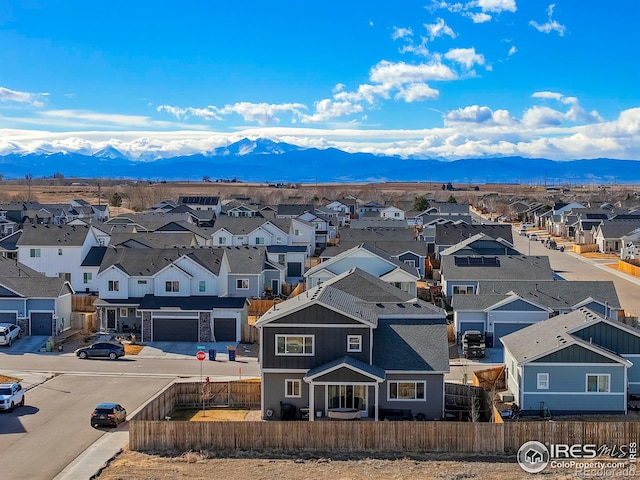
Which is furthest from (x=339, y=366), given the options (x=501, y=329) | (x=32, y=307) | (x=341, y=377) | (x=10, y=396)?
(x=32, y=307)

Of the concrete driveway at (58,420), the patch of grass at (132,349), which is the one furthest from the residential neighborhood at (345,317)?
the concrete driveway at (58,420)

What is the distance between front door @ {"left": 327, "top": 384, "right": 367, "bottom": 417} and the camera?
30359mm

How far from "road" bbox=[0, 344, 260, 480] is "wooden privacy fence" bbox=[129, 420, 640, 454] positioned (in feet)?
10.0

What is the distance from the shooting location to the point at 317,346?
31.1 meters

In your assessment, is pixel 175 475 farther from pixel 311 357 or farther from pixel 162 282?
pixel 162 282

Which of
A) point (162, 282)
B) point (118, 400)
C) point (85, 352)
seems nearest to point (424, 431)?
point (118, 400)

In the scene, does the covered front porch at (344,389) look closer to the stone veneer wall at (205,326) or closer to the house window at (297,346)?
the house window at (297,346)

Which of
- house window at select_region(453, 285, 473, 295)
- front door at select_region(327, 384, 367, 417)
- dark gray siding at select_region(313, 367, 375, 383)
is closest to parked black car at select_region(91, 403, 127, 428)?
dark gray siding at select_region(313, 367, 375, 383)

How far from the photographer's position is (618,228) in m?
98.6

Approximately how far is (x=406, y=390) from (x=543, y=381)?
19.6 feet

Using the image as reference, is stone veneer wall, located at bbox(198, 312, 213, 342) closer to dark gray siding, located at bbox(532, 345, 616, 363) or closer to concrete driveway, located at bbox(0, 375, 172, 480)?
concrete driveway, located at bbox(0, 375, 172, 480)

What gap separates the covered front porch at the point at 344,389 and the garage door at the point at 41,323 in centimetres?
2282

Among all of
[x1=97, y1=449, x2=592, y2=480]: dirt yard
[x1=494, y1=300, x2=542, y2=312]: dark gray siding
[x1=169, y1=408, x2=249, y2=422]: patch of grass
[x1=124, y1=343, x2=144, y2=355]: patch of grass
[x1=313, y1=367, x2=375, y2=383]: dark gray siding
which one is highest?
[x1=494, y1=300, x2=542, y2=312]: dark gray siding

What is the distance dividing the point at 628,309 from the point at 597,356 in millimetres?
26455
